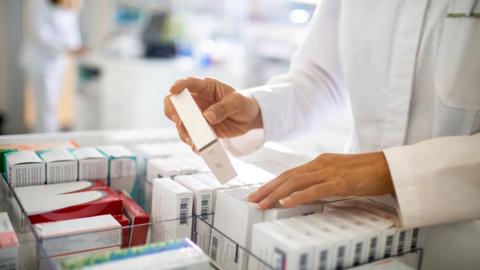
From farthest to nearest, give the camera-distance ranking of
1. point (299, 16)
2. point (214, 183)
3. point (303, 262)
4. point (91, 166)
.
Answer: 1. point (299, 16)
2. point (91, 166)
3. point (214, 183)
4. point (303, 262)

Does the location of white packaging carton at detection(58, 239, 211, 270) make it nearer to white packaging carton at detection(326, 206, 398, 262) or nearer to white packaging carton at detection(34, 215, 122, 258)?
white packaging carton at detection(34, 215, 122, 258)

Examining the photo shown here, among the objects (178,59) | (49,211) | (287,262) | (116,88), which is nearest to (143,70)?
(116,88)

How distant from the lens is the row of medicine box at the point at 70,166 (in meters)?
0.79

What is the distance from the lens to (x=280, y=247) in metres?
0.55

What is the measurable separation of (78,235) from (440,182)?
502 millimetres

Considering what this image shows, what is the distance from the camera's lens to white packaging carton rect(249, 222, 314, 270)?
533 millimetres

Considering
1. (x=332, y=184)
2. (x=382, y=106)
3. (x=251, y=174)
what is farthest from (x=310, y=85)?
(x=332, y=184)

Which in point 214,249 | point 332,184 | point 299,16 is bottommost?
point 214,249

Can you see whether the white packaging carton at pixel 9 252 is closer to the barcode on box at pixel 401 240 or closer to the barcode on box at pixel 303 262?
the barcode on box at pixel 303 262

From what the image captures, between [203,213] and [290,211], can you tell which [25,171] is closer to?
[203,213]

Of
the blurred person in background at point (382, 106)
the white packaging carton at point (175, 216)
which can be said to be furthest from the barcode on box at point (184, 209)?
the blurred person in background at point (382, 106)

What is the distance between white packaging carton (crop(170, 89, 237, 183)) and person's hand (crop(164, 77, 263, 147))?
8 centimetres

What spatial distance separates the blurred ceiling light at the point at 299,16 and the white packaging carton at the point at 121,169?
97.7 inches

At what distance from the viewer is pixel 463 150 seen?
65 centimetres
